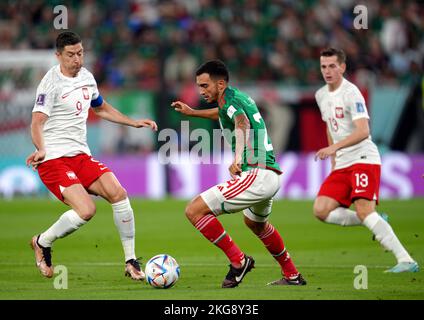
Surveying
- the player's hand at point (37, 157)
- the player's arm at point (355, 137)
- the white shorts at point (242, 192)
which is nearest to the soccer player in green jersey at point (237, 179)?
the white shorts at point (242, 192)

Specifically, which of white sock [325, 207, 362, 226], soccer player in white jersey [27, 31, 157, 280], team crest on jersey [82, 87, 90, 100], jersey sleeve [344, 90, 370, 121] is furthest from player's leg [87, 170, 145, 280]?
jersey sleeve [344, 90, 370, 121]

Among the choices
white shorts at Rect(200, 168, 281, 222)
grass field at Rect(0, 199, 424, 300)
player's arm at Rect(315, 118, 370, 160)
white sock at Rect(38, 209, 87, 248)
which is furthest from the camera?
white sock at Rect(38, 209, 87, 248)

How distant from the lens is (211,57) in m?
22.2

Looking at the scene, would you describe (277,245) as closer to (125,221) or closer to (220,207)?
(220,207)

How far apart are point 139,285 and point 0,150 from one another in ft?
42.7

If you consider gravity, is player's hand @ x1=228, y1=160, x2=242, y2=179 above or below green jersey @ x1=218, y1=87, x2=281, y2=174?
below

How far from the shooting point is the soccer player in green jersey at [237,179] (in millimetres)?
8695

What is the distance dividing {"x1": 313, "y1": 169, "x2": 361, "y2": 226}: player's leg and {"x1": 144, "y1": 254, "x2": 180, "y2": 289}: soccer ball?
70.6 inches

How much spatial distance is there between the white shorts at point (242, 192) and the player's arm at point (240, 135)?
115mm

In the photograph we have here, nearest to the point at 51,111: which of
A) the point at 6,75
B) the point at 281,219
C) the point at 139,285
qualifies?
the point at 139,285

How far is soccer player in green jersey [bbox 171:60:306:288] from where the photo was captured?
8695 mm

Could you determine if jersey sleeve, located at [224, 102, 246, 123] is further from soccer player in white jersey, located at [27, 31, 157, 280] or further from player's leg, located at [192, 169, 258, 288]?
soccer player in white jersey, located at [27, 31, 157, 280]

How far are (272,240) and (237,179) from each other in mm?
710

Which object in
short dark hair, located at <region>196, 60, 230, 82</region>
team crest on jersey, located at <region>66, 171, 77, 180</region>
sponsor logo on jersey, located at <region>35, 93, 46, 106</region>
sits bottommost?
team crest on jersey, located at <region>66, 171, 77, 180</region>
